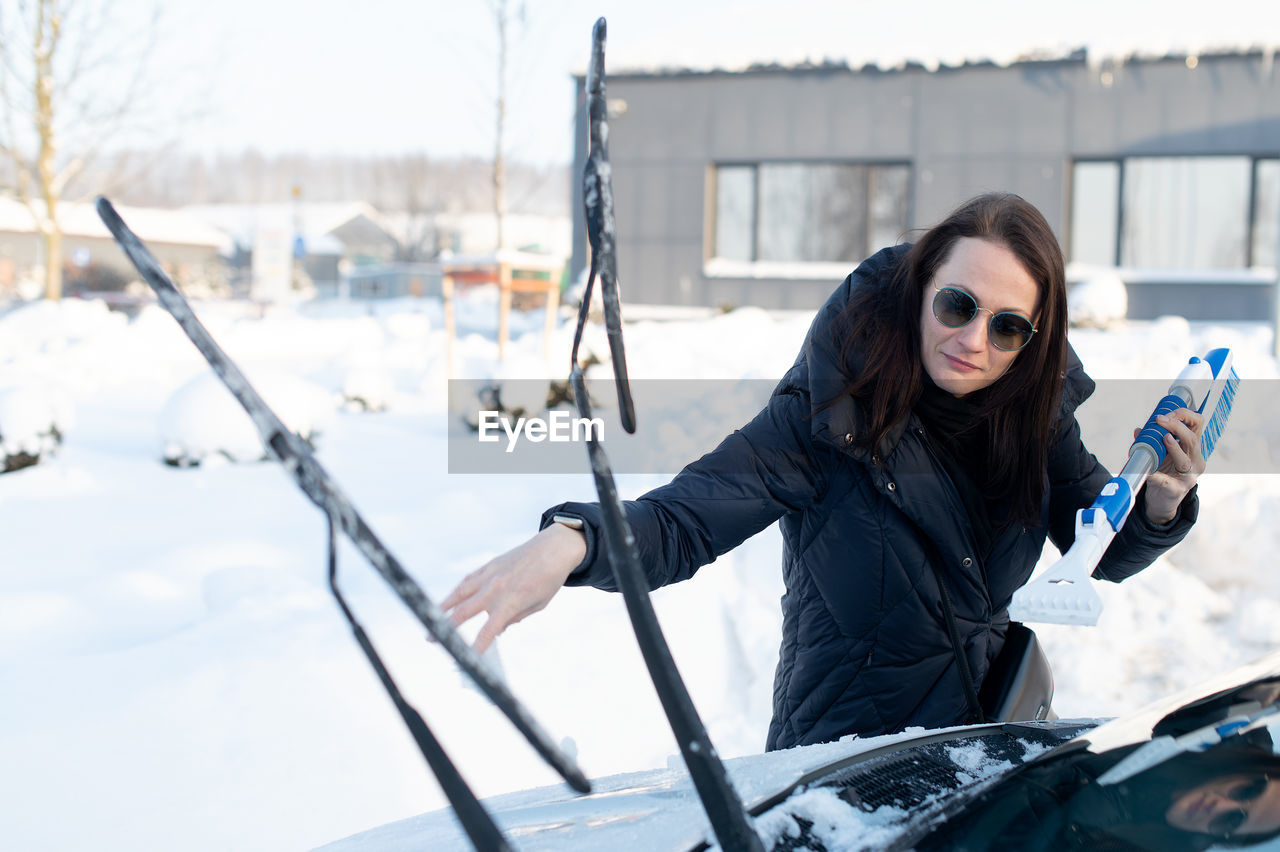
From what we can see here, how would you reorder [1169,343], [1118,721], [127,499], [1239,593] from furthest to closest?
1. [1169,343]
2. [127,499]
3. [1239,593]
4. [1118,721]

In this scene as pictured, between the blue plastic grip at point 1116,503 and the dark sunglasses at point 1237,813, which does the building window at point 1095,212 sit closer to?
the blue plastic grip at point 1116,503

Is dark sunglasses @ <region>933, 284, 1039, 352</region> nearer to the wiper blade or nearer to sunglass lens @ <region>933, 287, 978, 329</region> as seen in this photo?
sunglass lens @ <region>933, 287, 978, 329</region>

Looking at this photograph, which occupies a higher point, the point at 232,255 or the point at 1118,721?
the point at 232,255

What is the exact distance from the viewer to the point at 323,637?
328 cm

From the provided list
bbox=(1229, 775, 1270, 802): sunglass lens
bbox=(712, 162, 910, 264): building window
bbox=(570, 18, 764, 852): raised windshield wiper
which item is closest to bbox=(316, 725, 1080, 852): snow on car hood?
bbox=(570, 18, 764, 852): raised windshield wiper

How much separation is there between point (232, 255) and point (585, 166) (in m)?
54.4

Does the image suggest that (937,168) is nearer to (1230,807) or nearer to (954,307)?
(954,307)

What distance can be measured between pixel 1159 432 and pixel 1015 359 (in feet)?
0.91

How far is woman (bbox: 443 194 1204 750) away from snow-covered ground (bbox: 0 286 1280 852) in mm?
1353

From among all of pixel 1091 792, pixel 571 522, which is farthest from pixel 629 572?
pixel 1091 792

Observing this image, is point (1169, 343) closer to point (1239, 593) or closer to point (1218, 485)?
point (1218, 485)

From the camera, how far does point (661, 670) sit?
0.92 m

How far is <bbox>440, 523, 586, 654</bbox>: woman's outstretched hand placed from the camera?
111 centimetres

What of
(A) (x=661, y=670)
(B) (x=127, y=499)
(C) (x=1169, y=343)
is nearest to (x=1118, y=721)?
(A) (x=661, y=670)
